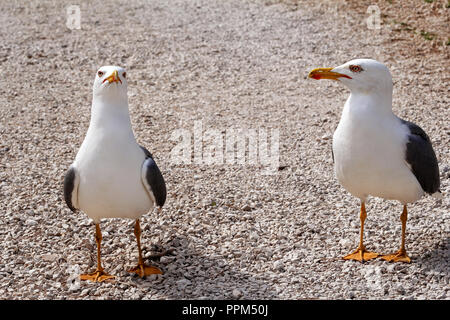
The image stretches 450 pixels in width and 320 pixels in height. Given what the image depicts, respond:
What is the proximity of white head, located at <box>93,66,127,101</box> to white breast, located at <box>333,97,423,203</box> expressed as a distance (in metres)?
1.85

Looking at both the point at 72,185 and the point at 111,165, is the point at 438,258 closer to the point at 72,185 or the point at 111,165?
the point at 111,165

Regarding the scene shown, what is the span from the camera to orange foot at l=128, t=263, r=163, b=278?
18.3 ft

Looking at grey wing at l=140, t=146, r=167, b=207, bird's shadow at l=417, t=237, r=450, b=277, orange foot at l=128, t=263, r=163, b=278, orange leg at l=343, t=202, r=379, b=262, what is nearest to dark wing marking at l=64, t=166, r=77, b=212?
grey wing at l=140, t=146, r=167, b=207

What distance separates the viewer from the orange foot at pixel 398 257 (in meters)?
5.73

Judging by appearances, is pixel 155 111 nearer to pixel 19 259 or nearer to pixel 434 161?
pixel 19 259

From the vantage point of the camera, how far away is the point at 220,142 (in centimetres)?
859

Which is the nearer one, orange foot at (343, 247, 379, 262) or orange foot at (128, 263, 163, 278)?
orange foot at (128, 263, 163, 278)

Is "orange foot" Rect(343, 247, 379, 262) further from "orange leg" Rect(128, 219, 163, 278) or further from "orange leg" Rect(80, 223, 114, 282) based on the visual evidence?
"orange leg" Rect(80, 223, 114, 282)

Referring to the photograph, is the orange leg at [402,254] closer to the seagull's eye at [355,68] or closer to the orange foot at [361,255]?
the orange foot at [361,255]

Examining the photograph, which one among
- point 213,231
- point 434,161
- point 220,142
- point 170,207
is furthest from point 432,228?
point 220,142

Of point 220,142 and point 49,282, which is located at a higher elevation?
point 220,142

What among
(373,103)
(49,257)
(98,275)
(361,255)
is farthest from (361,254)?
(49,257)

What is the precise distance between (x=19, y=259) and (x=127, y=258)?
3.21 feet
